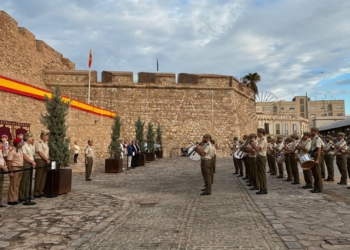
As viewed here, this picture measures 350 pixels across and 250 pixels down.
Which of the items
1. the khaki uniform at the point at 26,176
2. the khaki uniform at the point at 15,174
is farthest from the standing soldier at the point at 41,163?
the khaki uniform at the point at 15,174

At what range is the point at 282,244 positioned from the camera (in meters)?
4.05

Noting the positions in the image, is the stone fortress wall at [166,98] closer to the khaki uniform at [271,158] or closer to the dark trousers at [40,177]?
the khaki uniform at [271,158]

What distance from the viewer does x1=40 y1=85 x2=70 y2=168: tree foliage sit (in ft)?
28.5

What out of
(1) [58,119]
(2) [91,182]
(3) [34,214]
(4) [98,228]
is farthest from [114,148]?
(4) [98,228]

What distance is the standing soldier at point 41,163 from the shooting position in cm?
794

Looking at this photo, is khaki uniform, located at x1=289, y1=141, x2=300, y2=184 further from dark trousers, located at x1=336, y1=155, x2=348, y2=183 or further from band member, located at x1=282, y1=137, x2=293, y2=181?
dark trousers, located at x1=336, y1=155, x2=348, y2=183

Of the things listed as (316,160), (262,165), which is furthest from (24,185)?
(316,160)

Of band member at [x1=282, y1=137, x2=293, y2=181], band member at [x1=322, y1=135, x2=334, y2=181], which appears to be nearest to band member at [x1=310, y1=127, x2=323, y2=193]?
band member at [x1=282, y1=137, x2=293, y2=181]

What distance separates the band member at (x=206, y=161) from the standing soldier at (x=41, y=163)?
3.67 metres

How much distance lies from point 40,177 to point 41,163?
0.34 m

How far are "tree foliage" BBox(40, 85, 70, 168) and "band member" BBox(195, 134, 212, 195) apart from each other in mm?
3482

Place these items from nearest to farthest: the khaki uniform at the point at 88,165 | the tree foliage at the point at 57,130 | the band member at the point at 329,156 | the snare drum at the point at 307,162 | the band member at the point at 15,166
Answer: the band member at the point at 15,166 < the snare drum at the point at 307,162 < the tree foliage at the point at 57,130 < the band member at the point at 329,156 < the khaki uniform at the point at 88,165

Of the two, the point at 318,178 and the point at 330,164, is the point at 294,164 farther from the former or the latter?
the point at 318,178

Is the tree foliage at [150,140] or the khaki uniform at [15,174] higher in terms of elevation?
the tree foliage at [150,140]
